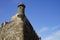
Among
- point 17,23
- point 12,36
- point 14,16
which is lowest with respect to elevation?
point 12,36

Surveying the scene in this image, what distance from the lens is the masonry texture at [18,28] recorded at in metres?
25.9

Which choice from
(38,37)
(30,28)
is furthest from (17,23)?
(38,37)

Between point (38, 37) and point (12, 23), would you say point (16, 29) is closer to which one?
point (12, 23)

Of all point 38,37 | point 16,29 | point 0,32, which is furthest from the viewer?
point 38,37

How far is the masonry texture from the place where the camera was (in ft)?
84.9

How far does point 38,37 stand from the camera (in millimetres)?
29656

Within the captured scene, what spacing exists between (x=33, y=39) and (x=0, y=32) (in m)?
5.41

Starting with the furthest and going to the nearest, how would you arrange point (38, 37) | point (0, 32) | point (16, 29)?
point (38, 37), point (0, 32), point (16, 29)

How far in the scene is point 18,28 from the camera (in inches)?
1027

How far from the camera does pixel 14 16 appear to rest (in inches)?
1097

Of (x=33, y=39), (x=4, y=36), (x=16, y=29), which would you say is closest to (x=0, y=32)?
(x=4, y=36)

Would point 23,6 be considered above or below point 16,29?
above

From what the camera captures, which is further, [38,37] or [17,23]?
[38,37]

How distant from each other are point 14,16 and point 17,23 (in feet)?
6.00
